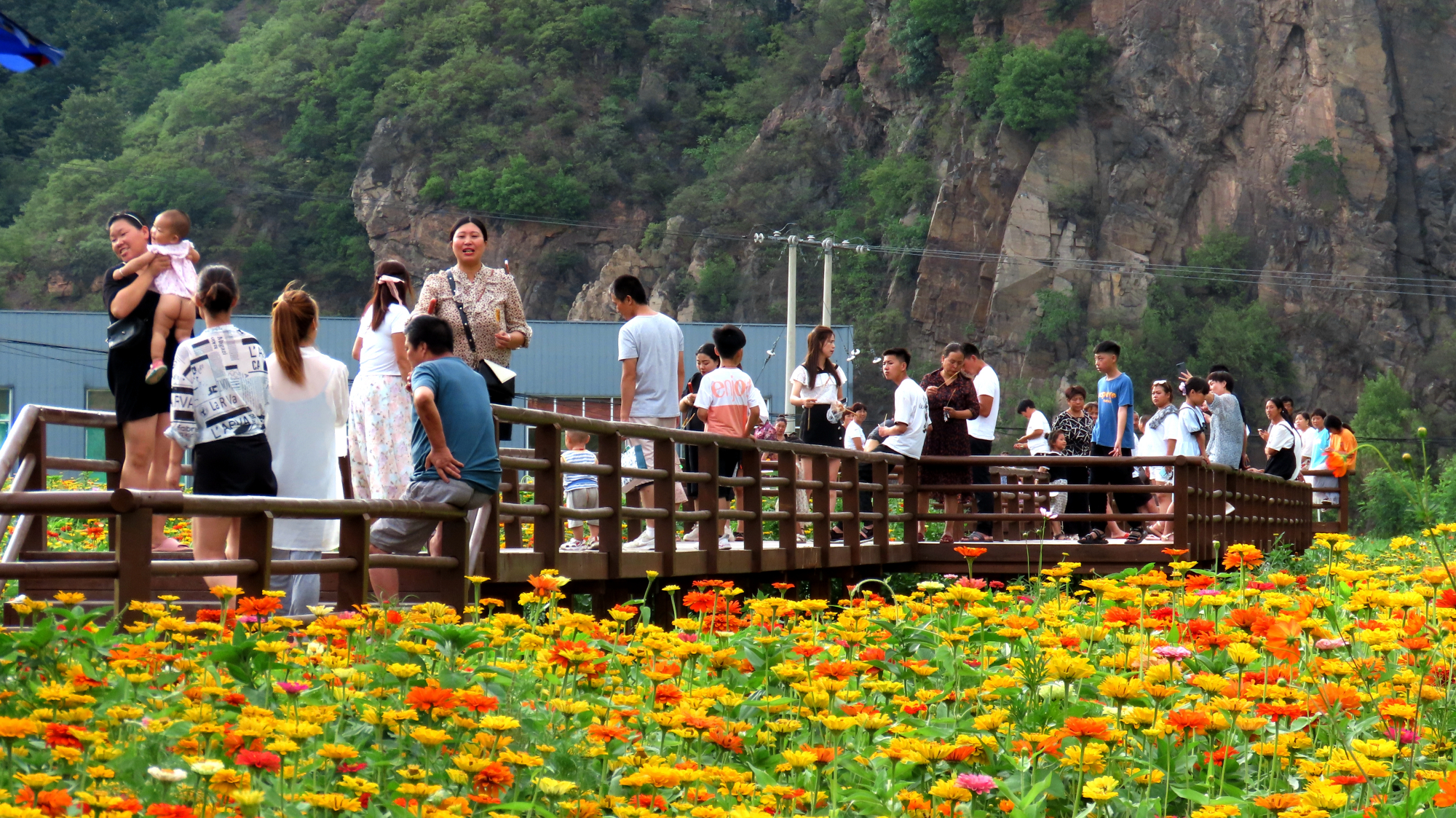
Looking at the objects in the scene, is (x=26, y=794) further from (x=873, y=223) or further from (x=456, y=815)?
(x=873, y=223)

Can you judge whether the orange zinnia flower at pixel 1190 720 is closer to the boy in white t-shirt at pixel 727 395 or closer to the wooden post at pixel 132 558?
the wooden post at pixel 132 558

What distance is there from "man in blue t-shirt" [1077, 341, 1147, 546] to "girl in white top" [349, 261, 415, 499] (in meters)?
7.93

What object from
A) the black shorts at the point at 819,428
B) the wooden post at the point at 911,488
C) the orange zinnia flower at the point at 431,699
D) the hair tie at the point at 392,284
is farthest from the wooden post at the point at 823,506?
the orange zinnia flower at the point at 431,699

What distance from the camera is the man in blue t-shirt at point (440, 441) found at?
21.6 ft

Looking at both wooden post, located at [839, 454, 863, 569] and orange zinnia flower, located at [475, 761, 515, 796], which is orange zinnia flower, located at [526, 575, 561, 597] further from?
wooden post, located at [839, 454, 863, 569]

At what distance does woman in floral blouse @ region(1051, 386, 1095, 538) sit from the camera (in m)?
15.1

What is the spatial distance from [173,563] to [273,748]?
2.32m

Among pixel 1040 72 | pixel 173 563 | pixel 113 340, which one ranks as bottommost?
pixel 173 563

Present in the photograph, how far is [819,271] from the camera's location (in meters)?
78.4

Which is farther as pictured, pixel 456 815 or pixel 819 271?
pixel 819 271

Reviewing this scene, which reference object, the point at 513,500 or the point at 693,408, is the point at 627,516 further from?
the point at 693,408

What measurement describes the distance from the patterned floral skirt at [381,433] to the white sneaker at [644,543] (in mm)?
1877

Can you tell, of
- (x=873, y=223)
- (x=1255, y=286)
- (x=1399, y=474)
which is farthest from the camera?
(x=873, y=223)

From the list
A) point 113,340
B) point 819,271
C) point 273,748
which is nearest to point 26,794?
point 273,748
